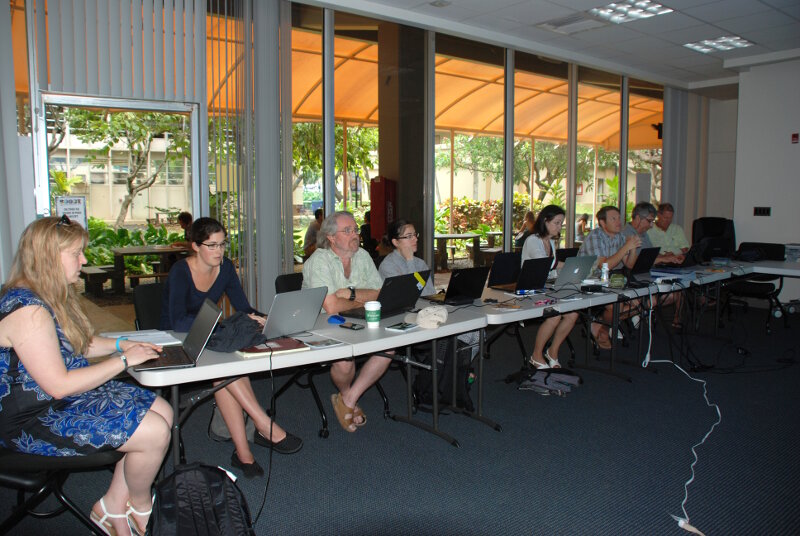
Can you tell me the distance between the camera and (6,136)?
14.2ft

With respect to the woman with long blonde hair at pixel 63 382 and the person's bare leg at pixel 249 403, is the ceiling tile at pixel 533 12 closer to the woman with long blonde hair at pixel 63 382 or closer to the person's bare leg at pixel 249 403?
the person's bare leg at pixel 249 403

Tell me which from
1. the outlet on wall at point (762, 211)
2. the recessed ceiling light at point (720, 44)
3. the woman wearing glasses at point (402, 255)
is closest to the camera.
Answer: the woman wearing glasses at point (402, 255)

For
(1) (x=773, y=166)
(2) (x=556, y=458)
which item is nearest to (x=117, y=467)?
(2) (x=556, y=458)

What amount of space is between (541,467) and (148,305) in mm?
2518

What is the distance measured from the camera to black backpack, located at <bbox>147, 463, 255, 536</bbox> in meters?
2.03

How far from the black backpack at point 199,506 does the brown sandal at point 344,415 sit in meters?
1.64

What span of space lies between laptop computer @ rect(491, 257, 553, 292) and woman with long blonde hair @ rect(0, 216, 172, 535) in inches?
109

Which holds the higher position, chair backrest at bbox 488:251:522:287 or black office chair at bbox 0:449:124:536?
chair backrest at bbox 488:251:522:287

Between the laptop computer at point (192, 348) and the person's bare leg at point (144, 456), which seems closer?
the person's bare leg at point (144, 456)

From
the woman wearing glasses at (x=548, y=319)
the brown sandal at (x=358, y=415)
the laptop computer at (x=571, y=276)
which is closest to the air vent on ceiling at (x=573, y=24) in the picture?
the woman wearing glasses at (x=548, y=319)

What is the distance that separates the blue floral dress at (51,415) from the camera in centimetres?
220

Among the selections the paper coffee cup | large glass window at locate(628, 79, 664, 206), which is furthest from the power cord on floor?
large glass window at locate(628, 79, 664, 206)

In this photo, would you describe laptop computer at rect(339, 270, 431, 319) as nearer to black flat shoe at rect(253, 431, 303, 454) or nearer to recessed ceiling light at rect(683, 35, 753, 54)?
black flat shoe at rect(253, 431, 303, 454)

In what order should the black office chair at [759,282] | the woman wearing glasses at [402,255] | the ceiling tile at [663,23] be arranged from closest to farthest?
1. the woman wearing glasses at [402,255]
2. the ceiling tile at [663,23]
3. the black office chair at [759,282]
